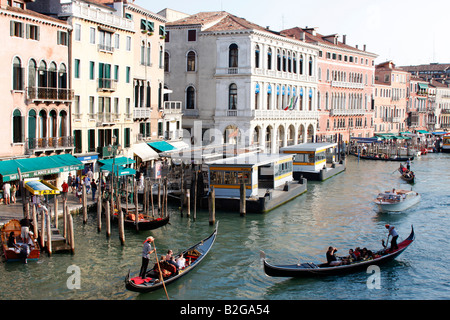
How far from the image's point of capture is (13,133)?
888 inches

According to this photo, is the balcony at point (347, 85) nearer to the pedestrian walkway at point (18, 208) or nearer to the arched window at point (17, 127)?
the pedestrian walkway at point (18, 208)

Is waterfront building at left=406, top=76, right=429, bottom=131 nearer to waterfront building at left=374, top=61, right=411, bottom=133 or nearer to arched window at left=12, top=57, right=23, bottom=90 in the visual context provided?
waterfront building at left=374, top=61, right=411, bottom=133

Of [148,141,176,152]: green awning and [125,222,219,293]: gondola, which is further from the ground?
[148,141,176,152]: green awning

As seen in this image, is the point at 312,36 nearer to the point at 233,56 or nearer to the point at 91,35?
the point at 233,56

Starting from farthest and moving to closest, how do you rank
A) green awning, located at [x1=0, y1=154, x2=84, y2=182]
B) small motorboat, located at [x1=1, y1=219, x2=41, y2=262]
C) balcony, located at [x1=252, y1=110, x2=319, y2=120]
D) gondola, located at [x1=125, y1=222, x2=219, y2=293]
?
balcony, located at [x1=252, y1=110, x2=319, y2=120], green awning, located at [x1=0, y1=154, x2=84, y2=182], small motorboat, located at [x1=1, y1=219, x2=41, y2=262], gondola, located at [x1=125, y1=222, x2=219, y2=293]

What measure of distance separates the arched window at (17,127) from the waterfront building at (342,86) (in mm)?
30103

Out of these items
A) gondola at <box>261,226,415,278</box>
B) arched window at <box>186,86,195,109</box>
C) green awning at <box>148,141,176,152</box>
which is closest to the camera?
gondola at <box>261,226,415,278</box>

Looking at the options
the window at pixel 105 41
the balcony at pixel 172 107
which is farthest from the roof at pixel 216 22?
the window at pixel 105 41

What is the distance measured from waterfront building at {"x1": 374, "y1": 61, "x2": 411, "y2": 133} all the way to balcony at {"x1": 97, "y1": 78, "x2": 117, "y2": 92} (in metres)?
42.3

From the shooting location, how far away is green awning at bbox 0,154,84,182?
21384 millimetres

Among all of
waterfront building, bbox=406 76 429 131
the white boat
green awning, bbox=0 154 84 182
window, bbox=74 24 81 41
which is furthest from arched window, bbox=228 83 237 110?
Result: waterfront building, bbox=406 76 429 131

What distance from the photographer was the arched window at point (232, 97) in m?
39.5
